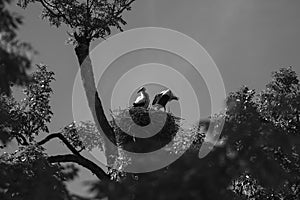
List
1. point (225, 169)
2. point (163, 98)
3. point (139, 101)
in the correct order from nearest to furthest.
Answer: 1. point (225, 169)
2. point (139, 101)
3. point (163, 98)

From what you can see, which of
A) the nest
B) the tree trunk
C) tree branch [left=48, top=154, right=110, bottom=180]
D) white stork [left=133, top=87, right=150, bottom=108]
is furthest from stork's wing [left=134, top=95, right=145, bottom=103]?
tree branch [left=48, top=154, right=110, bottom=180]

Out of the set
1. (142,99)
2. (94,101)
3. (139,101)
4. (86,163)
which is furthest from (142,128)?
(94,101)

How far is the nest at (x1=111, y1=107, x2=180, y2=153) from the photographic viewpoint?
56.0 ft

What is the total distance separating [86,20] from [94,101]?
2.88 metres

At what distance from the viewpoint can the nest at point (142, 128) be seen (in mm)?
17078

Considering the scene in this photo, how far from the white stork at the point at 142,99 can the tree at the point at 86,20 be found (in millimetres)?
1685

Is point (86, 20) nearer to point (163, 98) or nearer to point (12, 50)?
point (163, 98)

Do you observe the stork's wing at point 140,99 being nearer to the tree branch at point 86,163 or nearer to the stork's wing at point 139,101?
the stork's wing at point 139,101

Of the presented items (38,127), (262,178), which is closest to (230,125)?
(262,178)

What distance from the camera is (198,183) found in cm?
545

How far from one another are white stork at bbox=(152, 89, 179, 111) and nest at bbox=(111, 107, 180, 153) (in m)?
2.14

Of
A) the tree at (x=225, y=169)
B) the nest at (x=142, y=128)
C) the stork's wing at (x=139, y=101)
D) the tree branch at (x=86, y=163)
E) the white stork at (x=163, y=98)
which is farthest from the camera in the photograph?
the tree branch at (x=86, y=163)

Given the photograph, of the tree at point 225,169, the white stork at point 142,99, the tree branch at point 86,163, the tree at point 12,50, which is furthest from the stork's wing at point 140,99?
the tree at point 12,50

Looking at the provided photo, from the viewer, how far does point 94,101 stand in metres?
21.1
